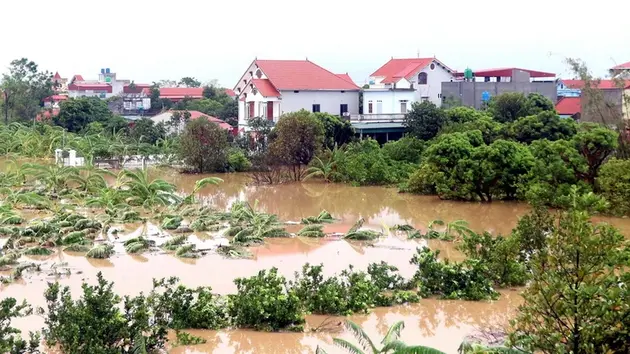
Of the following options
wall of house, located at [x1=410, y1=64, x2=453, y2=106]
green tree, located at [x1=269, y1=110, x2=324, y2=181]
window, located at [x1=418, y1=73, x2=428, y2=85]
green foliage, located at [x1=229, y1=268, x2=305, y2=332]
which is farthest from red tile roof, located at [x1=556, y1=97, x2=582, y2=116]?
green foliage, located at [x1=229, y1=268, x2=305, y2=332]

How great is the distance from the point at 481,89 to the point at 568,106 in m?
4.53

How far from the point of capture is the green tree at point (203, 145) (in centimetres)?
2945

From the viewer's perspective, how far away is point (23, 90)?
50.1 m

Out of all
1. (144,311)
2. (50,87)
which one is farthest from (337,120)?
(50,87)

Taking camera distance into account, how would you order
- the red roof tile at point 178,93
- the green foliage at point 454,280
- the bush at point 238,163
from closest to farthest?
1. the green foliage at point 454,280
2. the bush at point 238,163
3. the red roof tile at point 178,93

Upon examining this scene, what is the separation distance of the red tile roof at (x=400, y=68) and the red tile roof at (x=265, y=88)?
6511 mm

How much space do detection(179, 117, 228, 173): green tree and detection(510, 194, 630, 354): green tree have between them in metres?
22.5

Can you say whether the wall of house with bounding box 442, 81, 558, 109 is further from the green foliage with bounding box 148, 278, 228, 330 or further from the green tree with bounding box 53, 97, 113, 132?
the green foliage with bounding box 148, 278, 228, 330

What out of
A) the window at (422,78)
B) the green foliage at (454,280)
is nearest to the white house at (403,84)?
the window at (422,78)

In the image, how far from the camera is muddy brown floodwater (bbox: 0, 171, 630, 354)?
33.8 ft

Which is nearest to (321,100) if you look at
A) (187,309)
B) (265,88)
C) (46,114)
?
(265,88)

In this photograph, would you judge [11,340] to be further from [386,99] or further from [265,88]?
[386,99]

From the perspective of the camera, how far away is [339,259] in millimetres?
15055

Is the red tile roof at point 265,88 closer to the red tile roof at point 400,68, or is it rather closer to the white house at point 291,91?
the white house at point 291,91
